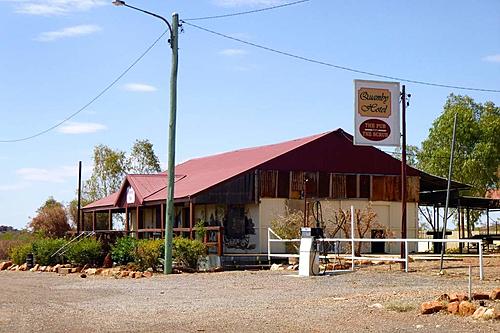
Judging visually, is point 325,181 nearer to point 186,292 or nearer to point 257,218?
point 257,218

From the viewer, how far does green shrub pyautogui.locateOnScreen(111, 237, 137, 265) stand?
30.5 m

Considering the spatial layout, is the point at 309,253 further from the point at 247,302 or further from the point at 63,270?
the point at 63,270

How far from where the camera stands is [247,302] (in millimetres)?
16328

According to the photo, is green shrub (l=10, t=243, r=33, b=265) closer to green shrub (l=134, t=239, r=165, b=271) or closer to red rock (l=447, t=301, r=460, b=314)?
green shrub (l=134, t=239, r=165, b=271)

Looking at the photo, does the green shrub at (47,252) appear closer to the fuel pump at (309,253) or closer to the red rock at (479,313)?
the fuel pump at (309,253)

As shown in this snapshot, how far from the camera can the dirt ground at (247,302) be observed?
12.7m

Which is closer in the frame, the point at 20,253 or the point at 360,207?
the point at 20,253

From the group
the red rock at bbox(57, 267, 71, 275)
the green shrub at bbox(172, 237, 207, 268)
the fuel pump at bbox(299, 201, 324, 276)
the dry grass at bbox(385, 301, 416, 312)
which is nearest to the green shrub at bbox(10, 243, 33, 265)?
the red rock at bbox(57, 267, 71, 275)

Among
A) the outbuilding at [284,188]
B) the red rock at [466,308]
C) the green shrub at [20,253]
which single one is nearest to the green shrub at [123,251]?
the outbuilding at [284,188]

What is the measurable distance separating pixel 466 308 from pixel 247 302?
16.8 ft

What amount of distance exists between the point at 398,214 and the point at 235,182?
362 inches

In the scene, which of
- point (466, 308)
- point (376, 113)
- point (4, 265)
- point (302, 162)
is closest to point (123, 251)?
point (4, 265)

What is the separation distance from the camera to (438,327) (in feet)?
38.3

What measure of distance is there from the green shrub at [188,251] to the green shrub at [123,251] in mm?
2084
